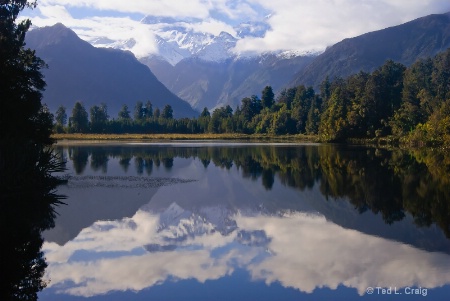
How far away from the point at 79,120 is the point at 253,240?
161m

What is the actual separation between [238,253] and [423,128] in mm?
86361

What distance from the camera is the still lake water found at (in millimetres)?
15680

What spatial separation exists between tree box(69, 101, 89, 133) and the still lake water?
13591 centimetres

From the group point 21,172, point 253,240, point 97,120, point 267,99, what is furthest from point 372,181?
point 97,120

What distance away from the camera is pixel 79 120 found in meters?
175

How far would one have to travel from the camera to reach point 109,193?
35.8 metres

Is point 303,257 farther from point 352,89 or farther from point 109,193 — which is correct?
point 352,89

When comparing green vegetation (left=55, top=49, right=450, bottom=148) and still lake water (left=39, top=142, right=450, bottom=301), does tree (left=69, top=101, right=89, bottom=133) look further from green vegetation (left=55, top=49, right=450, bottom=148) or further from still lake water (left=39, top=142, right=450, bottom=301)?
still lake water (left=39, top=142, right=450, bottom=301)

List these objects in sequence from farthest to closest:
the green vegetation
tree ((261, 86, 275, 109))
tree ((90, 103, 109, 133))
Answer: tree ((261, 86, 275, 109)), tree ((90, 103, 109, 133)), the green vegetation

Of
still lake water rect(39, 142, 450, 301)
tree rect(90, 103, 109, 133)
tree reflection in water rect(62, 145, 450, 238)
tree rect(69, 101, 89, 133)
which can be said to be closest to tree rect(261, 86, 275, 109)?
tree rect(90, 103, 109, 133)

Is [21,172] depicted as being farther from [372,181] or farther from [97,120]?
[97,120]

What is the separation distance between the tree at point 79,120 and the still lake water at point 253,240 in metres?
136

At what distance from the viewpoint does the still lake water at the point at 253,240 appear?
51.4 feet

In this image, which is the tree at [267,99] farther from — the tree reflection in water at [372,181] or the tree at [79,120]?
→ the tree reflection in water at [372,181]
